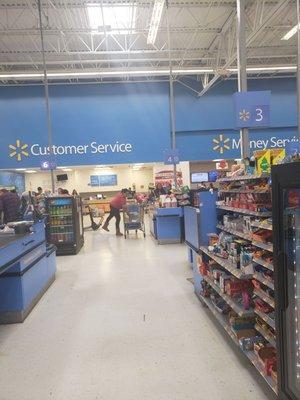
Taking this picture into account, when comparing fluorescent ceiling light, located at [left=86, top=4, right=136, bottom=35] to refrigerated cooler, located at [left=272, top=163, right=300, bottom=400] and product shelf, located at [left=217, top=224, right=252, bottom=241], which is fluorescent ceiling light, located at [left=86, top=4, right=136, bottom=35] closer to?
product shelf, located at [left=217, top=224, right=252, bottom=241]

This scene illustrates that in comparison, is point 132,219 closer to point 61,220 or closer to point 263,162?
point 61,220

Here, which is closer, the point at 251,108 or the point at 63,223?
the point at 251,108

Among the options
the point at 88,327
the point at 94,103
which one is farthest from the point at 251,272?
the point at 94,103

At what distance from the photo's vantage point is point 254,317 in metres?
3.08

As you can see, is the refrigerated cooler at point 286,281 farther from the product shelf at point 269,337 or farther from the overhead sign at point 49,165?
the overhead sign at point 49,165

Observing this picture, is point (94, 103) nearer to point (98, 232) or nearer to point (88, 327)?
point (98, 232)

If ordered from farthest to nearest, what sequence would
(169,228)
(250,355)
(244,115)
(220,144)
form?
(220,144) < (169,228) < (244,115) < (250,355)

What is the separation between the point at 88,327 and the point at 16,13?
8.70 metres

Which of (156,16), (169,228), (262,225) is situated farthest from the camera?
(169,228)

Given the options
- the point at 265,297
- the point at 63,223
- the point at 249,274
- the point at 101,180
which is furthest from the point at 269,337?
the point at 101,180

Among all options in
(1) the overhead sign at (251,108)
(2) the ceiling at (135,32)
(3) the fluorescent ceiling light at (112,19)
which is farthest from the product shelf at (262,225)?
(3) the fluorescent ceiling light at (112,19)

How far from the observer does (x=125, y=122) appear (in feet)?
45.7

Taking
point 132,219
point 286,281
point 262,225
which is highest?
point 262,225

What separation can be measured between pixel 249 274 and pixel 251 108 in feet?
7.84
